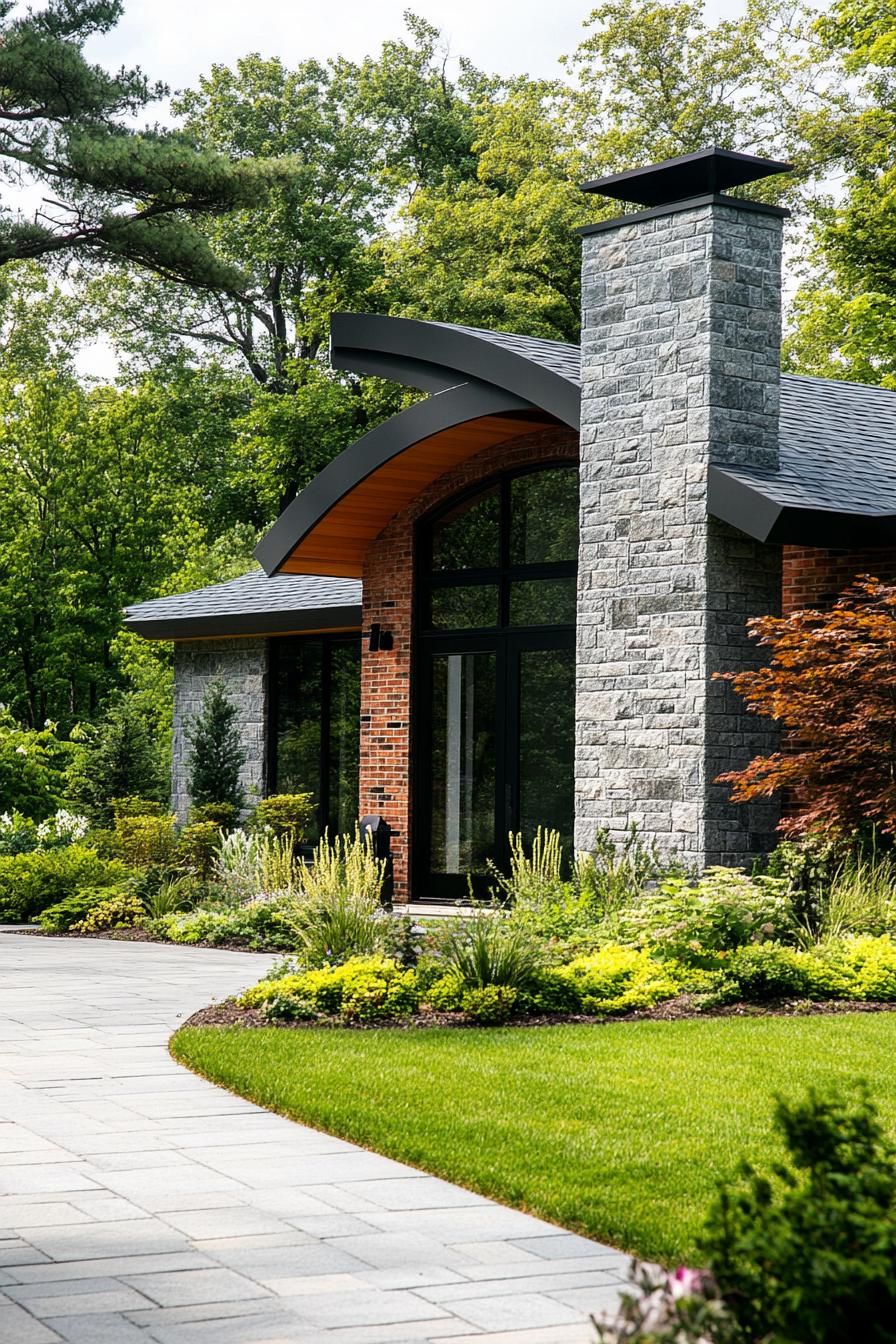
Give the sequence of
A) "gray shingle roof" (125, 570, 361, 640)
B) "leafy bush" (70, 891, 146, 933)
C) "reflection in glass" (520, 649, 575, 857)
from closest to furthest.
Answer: "leafy bush" (70, 891, 146, 933), "reflection in glass" (520, 649, 575, 857), "gray shingle roof" (125, 570, 361, 640)

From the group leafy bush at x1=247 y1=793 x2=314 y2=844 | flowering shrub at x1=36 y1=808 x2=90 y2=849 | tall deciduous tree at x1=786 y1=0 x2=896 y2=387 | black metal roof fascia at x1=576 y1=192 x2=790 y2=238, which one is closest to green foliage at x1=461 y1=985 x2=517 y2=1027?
black metal roof fascia at x1=576 y1=192 x2=790 y2=238

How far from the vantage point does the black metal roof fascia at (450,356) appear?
13461mm

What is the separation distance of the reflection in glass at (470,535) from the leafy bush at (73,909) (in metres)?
4.49

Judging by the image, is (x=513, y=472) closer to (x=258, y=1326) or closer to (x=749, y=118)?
(x=258, y=1326)

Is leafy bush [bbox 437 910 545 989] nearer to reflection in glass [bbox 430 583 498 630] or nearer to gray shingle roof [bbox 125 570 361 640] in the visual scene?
reflection in glass [bbox 430 583 498 630]

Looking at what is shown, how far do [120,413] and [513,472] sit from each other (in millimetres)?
19816

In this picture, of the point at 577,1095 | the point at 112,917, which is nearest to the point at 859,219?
the point at 112,917

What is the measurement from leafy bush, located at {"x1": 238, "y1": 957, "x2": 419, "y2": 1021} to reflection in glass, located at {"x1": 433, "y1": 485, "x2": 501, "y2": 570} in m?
7.33

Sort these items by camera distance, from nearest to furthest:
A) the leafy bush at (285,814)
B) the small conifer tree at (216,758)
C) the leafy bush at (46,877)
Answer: the leafy bush at (46,877), the leafy bush at (285,814), the small conifer tree at (216,758)

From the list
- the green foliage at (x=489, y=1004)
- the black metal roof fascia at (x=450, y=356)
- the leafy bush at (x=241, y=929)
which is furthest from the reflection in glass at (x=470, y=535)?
the green foliage at (x=489, y=1004)

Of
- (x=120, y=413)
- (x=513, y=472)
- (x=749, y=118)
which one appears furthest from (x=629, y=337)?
(x=120, y=413)

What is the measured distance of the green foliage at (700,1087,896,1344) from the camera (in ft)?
8.25

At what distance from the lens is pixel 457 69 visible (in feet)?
122

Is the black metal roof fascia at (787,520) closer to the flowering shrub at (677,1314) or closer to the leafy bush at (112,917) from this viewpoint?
the leafy bush at (112,917)
